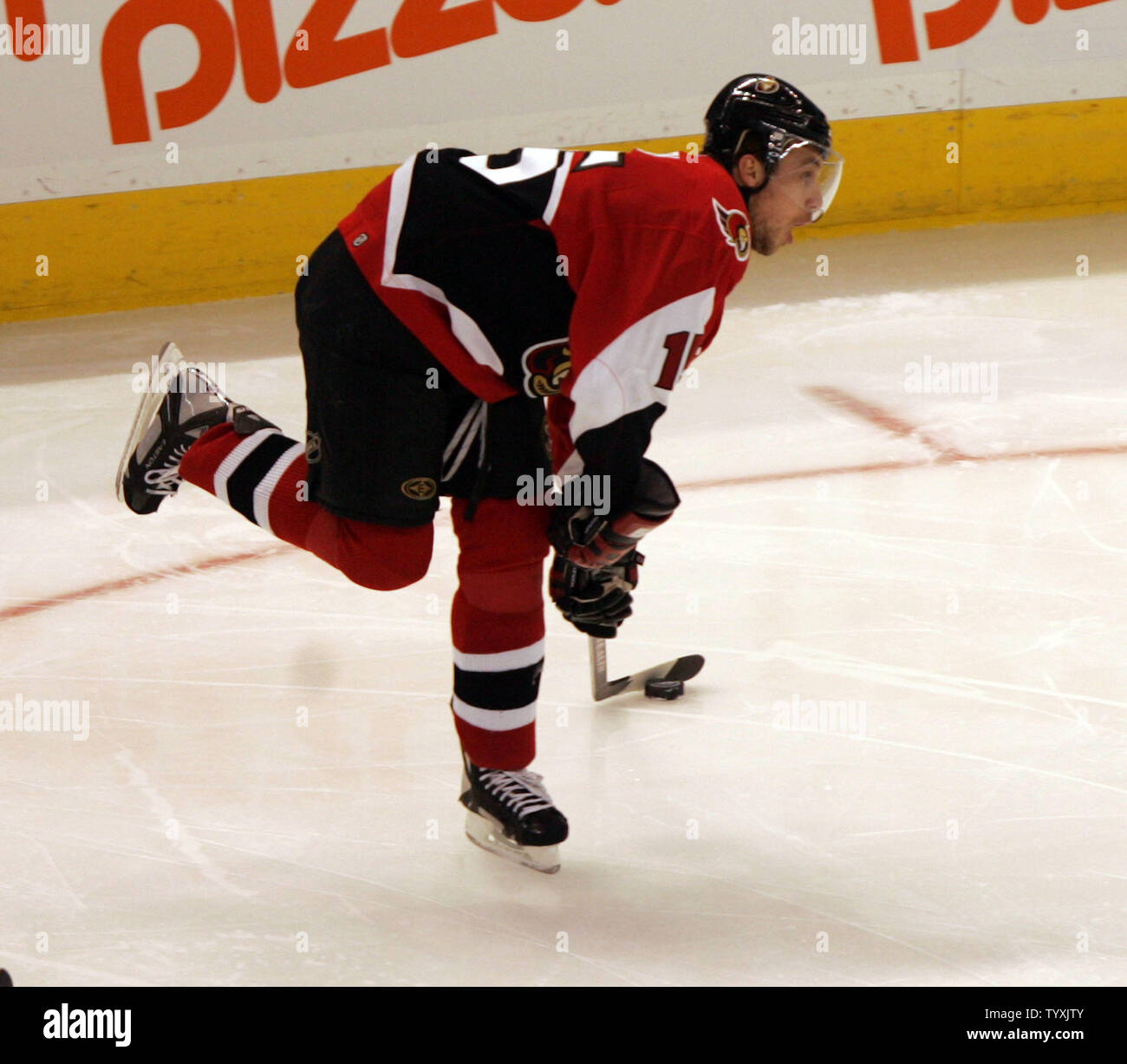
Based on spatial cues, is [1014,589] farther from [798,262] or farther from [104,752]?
[798,262]

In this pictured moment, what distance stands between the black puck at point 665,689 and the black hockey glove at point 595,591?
40 cm

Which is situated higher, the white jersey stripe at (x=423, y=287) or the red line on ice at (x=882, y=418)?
the white jersey stripe at (x=423, y=287)

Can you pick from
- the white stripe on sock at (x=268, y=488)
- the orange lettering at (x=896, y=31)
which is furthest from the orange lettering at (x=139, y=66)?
the white stripe on sock at (x=268, y=488)

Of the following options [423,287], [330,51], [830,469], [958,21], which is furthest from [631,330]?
[958,21]

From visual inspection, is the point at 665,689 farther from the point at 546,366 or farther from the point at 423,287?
the point at 423,287

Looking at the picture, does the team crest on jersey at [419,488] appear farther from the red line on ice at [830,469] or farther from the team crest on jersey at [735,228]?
the red line on ice at [830,469]

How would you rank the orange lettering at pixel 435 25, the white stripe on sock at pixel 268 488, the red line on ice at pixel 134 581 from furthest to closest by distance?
the orange lettering at pixel 435 25 < the red line on ice at pixel 134 581 < the white stripe on sock at pixel 268 488

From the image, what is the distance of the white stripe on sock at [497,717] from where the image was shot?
2035mm

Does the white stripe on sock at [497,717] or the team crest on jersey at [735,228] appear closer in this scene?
the team crest on jersey at [735,228]

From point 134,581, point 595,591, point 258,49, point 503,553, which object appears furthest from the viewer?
point 258,49

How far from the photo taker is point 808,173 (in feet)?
6.28

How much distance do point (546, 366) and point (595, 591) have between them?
12.9 inches

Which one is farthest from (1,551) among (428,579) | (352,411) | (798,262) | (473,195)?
(798,262)

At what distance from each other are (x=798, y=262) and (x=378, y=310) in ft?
12.4
